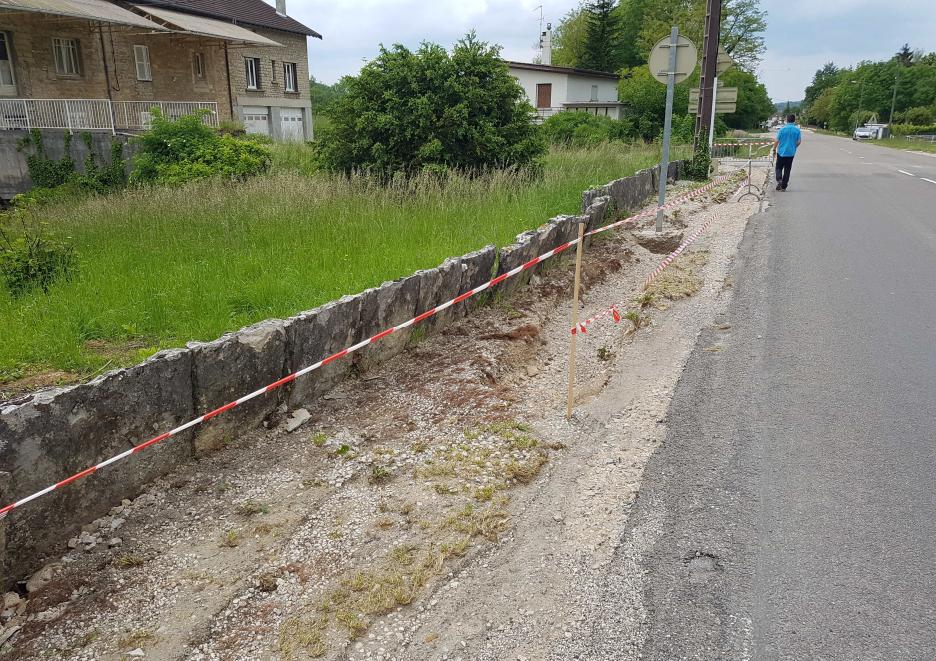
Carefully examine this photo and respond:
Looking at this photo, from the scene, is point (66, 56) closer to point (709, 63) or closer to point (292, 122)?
point (292, 122)

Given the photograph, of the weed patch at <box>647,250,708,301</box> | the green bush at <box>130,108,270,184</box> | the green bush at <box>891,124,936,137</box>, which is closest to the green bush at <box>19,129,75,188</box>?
the green bush at <box>130,108,270,184</box>

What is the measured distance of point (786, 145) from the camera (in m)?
17.0

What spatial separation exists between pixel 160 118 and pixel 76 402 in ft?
49.1

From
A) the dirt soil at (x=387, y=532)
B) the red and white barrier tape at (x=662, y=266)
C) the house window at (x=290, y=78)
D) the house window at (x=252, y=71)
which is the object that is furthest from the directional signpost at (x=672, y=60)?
the house window at (x=290, y=78)

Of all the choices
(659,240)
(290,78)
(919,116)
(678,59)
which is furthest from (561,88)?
(919,116)

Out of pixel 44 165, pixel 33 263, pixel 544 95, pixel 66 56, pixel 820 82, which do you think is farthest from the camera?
pixel 820 82

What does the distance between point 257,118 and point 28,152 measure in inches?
678

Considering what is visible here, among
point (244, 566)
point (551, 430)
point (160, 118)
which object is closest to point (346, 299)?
point (551, 430)

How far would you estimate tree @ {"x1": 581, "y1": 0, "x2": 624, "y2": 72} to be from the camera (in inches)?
2586

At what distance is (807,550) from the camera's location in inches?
141

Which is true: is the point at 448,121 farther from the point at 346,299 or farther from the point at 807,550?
the point at 807,550

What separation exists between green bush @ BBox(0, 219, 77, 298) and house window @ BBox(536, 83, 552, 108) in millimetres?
49210

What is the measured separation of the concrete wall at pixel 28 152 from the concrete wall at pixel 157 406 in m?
17.7

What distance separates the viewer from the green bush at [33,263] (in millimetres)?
6598
